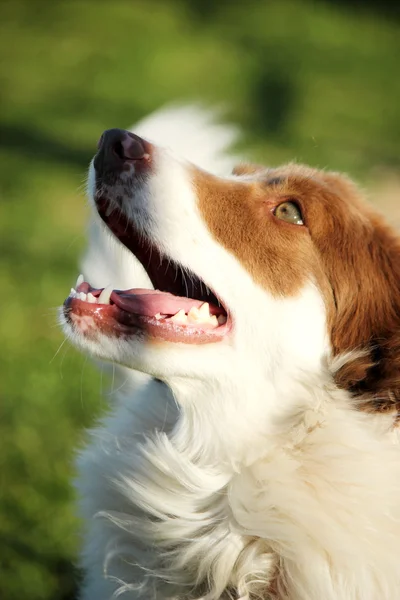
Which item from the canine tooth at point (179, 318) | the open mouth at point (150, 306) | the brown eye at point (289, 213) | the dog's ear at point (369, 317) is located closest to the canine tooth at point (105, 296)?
the open mouth at point (150, 306)

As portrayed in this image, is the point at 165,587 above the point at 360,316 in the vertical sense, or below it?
below

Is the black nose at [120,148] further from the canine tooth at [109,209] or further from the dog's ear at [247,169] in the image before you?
the dog's ear at [247,169]

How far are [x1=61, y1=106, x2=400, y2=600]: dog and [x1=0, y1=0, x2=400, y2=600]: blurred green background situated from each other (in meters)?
0.94

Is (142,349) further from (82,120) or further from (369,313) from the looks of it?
(82,120)

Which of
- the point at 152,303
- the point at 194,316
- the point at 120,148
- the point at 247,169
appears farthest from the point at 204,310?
the point at 247,169

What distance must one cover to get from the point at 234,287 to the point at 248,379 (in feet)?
0.93

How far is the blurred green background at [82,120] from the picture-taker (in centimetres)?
426

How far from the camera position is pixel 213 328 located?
2545 mm

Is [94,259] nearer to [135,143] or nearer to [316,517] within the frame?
[135,143]

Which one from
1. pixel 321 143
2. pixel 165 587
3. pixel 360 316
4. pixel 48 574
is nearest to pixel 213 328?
pixel 360 316

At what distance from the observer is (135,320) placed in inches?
99.3

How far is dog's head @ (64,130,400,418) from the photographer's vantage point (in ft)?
8.20

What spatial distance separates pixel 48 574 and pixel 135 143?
6.99 feet

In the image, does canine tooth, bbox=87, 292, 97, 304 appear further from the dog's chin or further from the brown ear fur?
the brown ear fur
